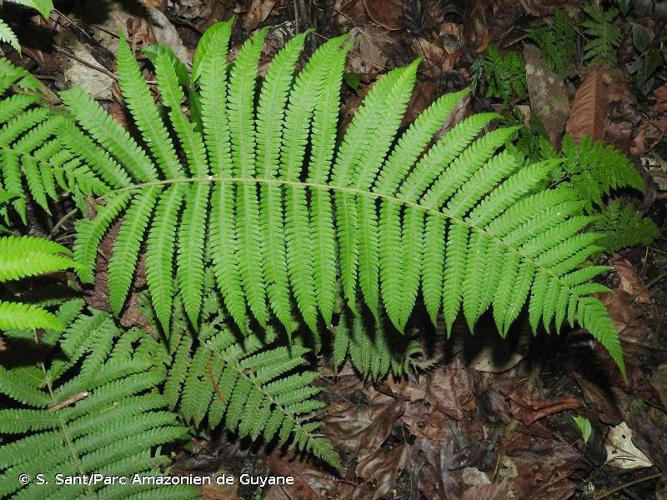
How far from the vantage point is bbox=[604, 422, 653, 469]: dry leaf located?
14.6 feet

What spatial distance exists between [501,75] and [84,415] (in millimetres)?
3982

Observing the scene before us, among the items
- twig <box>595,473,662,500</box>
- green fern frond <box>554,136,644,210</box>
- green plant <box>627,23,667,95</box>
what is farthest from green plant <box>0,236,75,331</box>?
green plant <box>627,23,667,95</box>

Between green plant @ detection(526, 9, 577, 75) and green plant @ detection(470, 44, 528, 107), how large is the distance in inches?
11.6

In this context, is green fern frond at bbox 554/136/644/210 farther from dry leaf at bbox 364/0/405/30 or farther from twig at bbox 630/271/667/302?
dry leaf at bbox 364/0/405/30

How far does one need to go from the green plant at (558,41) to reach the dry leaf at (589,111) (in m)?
0.25

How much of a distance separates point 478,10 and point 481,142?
3.19m

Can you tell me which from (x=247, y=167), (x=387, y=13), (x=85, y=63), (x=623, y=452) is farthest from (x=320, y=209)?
(x=623, y=452)

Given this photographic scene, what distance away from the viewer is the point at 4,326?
1644mm

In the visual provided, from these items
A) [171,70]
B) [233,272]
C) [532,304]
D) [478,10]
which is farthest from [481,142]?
[478,10]

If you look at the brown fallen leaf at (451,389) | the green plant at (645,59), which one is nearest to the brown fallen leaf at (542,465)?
the brown fallen leaf at (451,389)

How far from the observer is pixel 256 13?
4.30 meters

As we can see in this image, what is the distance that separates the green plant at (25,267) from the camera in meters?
1.65

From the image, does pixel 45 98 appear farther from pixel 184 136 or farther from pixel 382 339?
pixel 382 339

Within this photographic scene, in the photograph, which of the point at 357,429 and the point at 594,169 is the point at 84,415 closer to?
the point at 357,429
